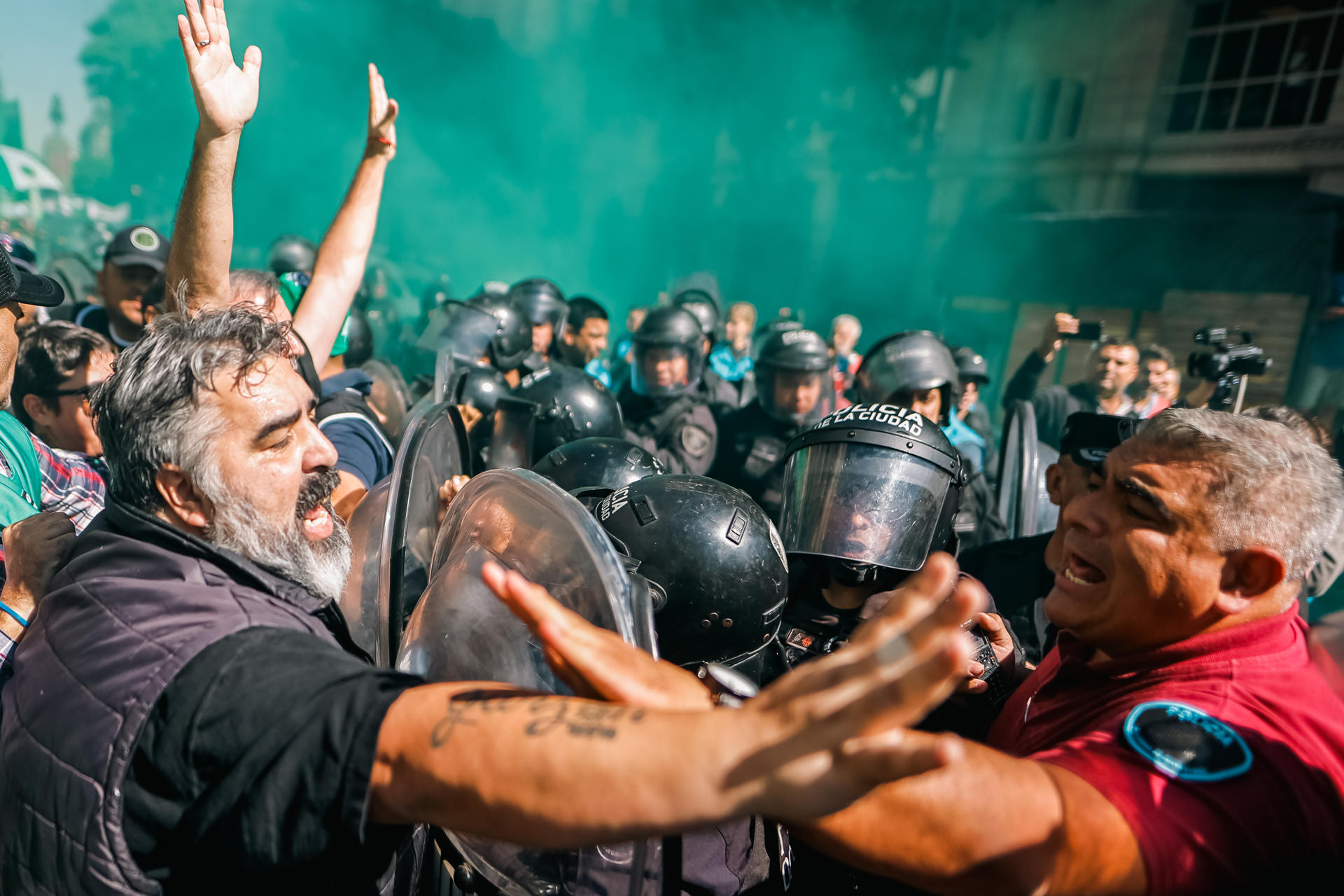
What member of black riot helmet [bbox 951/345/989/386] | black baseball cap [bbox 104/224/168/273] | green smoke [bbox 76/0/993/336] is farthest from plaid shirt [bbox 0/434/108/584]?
green smoke [bbox 76/0/993/336]

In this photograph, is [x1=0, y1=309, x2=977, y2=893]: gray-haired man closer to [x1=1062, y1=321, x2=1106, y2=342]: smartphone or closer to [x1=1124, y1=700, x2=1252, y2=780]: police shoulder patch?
[x1=1124, y1=700, x2=1252, y2=780]: police shoulder patch

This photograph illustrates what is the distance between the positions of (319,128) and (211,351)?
1132 inches

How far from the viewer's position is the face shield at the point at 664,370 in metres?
6.08

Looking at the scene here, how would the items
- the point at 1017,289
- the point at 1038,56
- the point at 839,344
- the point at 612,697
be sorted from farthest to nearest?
the point at 1038,56
the point at 1017,289
the point at 839,344
the point at 612,697

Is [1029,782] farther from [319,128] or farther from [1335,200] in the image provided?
[319,128]

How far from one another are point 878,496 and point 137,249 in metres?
5.12

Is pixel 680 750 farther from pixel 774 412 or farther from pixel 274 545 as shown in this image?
pixel 774 412

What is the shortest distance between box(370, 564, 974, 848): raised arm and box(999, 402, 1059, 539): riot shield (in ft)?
11.5

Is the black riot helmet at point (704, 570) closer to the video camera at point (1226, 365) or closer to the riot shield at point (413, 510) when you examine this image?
the riot shield at point (413, 510)

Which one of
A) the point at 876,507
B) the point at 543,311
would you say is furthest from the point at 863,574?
the point at 543,311

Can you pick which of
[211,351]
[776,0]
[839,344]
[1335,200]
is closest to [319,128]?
[776,0]

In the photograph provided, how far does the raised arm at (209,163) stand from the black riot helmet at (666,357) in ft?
12.6

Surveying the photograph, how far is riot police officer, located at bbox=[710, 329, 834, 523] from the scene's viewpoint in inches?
198

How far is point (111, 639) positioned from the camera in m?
1.20
